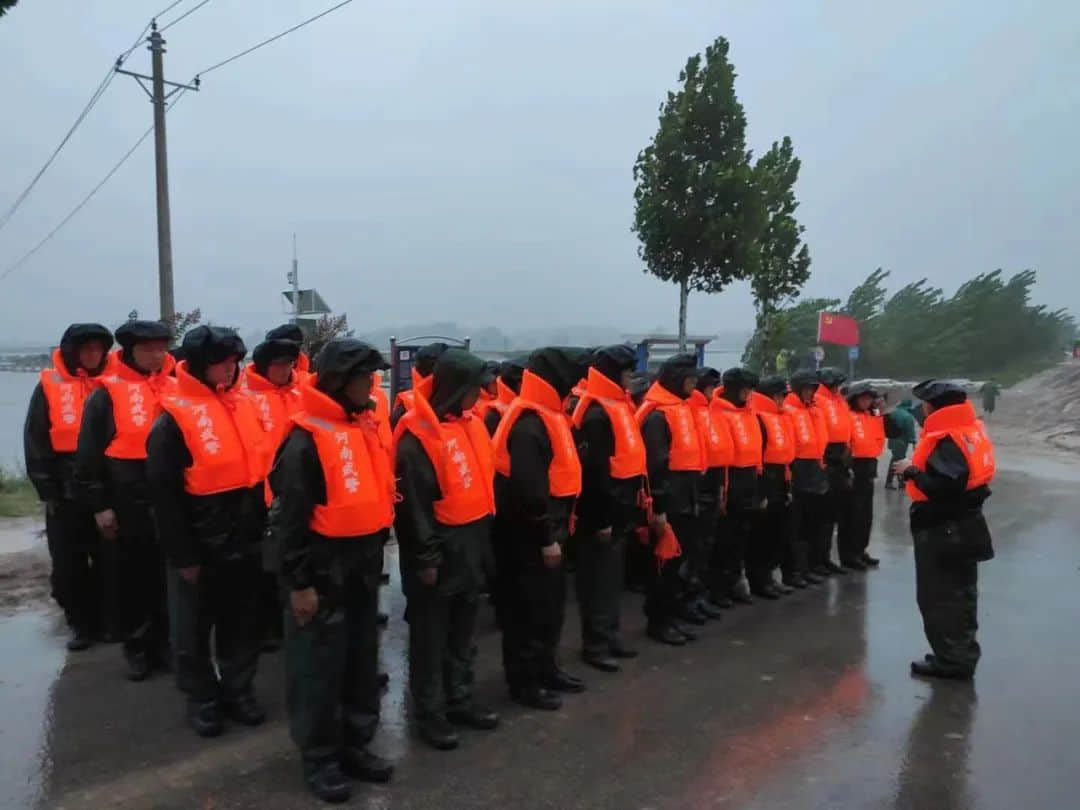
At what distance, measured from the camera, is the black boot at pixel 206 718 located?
4207 mm

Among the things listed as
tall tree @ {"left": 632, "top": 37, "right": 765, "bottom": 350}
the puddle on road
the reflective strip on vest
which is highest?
→ tall tree @ {"left": 632, "top": 37, "right": 765, "bottom": 350}

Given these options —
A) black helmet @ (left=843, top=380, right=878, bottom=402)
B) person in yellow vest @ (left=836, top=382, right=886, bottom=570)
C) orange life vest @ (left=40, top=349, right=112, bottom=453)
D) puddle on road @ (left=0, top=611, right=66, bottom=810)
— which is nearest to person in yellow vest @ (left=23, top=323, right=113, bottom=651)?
orange life vest @ (left=40, top=349, right=112, bottom=453)

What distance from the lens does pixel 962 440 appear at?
17.1 ft

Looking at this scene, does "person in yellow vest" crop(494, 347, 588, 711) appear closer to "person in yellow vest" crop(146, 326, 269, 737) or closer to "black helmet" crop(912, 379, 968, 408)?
"person in yellow vest" crop(146, 326, 269, 737)

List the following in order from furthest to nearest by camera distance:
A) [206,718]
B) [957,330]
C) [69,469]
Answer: [957,330], [69,469], [206,718]

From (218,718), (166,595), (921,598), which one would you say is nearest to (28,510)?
(166,595)

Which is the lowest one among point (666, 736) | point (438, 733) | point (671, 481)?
point (666, 736)

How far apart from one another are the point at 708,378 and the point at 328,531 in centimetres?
389

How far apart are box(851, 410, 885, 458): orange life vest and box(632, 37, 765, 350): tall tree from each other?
220 inches

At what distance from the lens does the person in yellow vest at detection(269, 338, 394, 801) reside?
3521 mm

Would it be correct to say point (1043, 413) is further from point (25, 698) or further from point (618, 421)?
point (25, 698)

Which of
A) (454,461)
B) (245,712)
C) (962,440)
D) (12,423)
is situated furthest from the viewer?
(12,423)

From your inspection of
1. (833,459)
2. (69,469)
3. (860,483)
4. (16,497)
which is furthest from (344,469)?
(16,497)

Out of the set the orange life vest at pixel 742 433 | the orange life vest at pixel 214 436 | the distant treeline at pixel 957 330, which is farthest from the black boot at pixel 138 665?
the distant treeline at pixel 957 330
